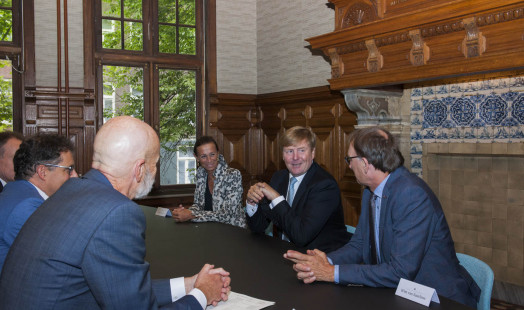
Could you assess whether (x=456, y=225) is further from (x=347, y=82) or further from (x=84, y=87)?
(x=84, y=87)

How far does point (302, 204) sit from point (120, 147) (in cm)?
142

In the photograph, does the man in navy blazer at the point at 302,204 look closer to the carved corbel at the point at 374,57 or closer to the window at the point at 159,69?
the carved corbel at the point at 374,57

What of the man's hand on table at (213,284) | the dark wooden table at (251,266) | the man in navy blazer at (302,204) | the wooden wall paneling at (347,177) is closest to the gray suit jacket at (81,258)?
the man's hand on table at (213,284)

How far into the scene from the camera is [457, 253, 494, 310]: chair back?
183cm

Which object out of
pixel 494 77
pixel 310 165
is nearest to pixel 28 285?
pixel 310 165

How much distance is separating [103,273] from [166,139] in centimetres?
472

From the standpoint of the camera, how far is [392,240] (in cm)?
197

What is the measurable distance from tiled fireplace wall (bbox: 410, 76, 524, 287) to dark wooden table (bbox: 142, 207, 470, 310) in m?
2.23

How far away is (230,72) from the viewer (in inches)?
239

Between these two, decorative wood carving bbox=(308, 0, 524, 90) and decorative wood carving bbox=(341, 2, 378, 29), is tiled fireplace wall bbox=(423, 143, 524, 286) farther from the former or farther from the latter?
decorative wood carving bbox=(341, 2, 378, 29)

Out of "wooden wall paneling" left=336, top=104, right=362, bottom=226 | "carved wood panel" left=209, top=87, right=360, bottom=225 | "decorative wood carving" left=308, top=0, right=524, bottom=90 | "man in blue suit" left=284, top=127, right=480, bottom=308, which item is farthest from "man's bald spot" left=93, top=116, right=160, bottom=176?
"carved wood panel" left=209, top=87, right=360, bottom=225

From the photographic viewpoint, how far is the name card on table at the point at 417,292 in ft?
5.09

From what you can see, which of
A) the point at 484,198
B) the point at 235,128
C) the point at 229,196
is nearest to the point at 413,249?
the point at 229,196

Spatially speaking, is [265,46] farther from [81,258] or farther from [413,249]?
[81,258]
